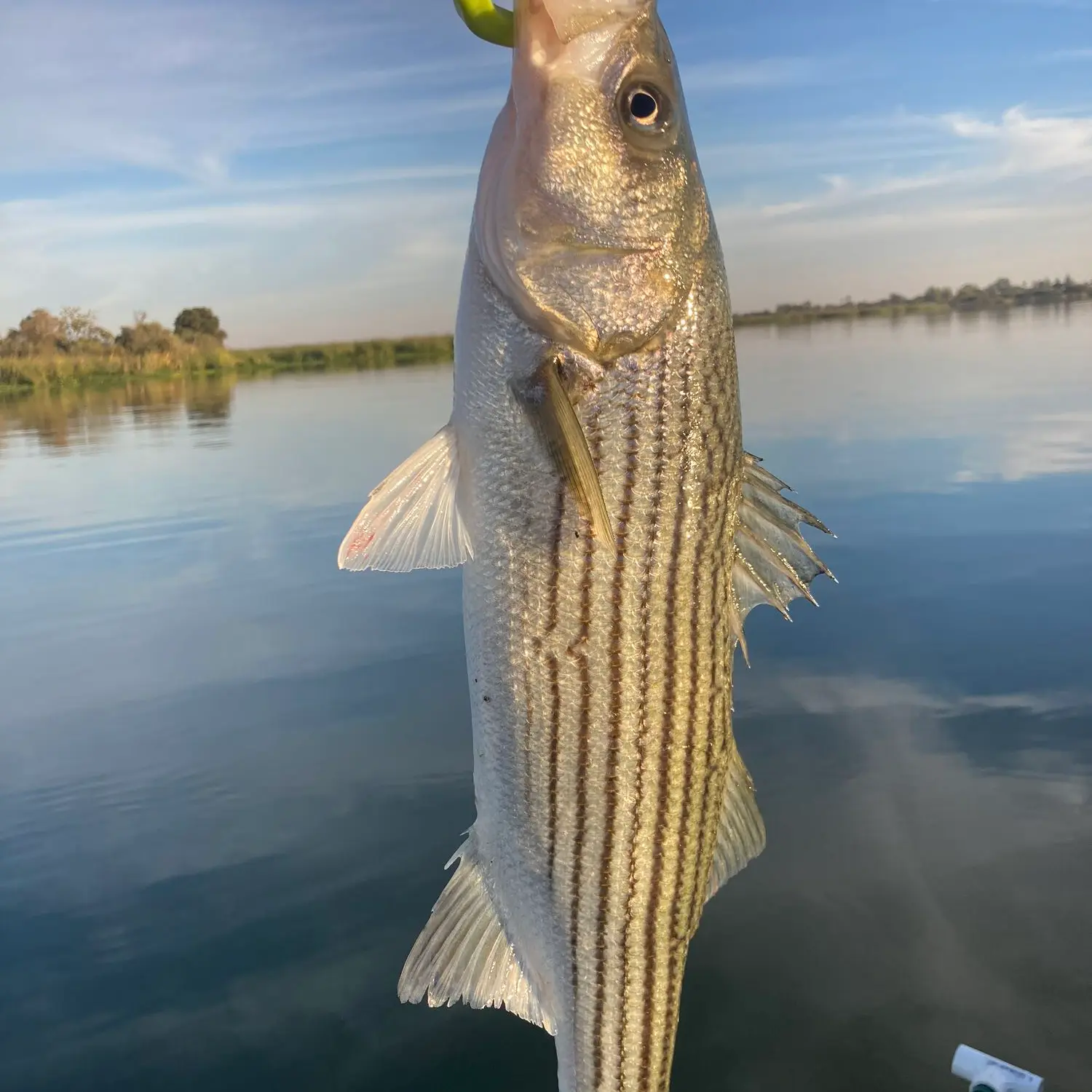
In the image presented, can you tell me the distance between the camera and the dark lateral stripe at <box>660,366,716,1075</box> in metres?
1.91

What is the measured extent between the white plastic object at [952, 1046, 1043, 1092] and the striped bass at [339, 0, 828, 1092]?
66.3 inches

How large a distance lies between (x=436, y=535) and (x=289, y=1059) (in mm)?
3775

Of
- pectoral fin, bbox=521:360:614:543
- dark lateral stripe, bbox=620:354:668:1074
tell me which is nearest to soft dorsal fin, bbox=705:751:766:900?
dark lateral stripe, bbox=620:354:668:1074

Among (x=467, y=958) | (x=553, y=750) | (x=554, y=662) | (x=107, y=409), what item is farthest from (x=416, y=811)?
(x=107, y=409)

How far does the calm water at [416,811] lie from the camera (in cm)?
452

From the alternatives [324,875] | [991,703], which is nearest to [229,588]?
[324,875]

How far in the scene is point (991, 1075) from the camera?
10.1 feet

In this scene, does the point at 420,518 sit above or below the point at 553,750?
above

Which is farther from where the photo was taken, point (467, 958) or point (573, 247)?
point (467, 958)

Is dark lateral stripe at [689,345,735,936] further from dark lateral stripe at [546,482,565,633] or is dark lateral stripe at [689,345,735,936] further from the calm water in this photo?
the calm water

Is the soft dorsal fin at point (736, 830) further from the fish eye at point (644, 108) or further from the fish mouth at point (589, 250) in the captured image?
the fish eye at point (644, 108)

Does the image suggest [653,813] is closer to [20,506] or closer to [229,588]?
[229,588]

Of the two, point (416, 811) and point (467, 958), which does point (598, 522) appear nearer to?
point (467, 958)

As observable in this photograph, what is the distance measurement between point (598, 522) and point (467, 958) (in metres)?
1.18
